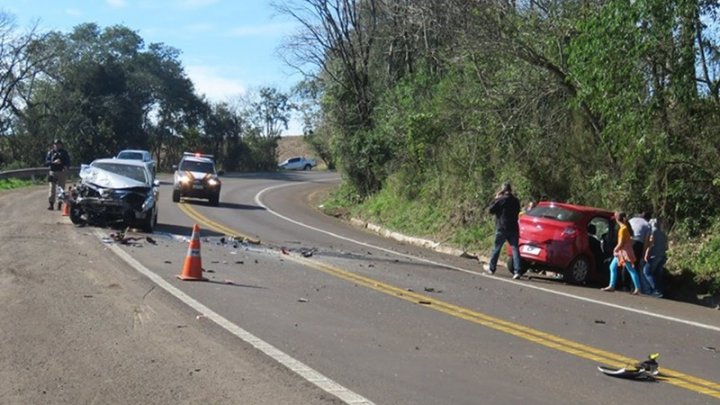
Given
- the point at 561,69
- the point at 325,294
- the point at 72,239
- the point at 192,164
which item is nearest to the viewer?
the point at 325,294

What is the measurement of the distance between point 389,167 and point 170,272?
21.3 m

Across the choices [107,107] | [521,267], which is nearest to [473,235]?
[521,267]

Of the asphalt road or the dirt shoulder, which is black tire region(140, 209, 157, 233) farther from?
the dirt shoulder

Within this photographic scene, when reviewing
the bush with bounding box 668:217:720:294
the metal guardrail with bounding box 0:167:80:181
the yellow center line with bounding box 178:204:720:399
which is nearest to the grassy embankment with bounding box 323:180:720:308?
the bush with bounding box 668:217:720:294

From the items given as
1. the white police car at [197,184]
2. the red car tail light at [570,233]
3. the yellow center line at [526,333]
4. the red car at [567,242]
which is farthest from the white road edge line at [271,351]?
the white police car at [197,184]

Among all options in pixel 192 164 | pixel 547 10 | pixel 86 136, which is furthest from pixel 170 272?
pixel 86 136

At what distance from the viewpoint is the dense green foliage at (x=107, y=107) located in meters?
55.5

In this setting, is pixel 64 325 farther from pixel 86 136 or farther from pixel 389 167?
pixel 86 136

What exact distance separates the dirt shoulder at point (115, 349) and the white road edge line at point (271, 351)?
12 cm

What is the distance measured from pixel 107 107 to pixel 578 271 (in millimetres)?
49729

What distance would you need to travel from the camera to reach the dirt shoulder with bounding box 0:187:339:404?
6613 mm

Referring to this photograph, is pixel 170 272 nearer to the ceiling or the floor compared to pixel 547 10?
nearer to the floor

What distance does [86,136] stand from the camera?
58000mm

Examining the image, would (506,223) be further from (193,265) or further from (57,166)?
(57,166)
